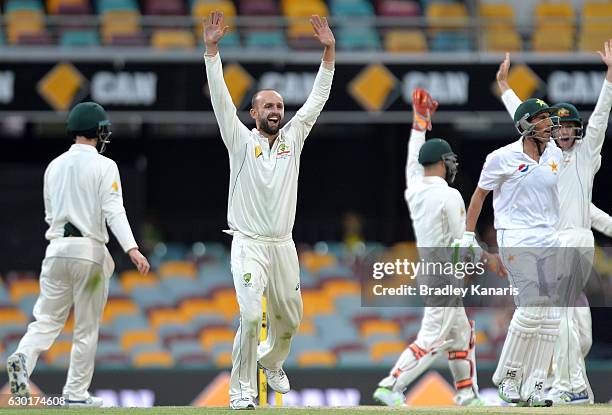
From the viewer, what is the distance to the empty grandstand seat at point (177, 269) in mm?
16844

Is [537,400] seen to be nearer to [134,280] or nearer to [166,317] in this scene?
[166,317]

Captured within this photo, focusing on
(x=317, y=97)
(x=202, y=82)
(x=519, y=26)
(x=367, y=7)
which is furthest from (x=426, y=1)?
(x=317, y=97)

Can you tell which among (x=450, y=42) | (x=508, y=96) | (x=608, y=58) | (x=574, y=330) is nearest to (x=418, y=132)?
(x=508, y=96)

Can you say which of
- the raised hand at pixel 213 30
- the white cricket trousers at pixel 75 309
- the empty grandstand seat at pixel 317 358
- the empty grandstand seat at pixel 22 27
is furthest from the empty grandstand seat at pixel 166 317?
the raised hand at pixel 213 30

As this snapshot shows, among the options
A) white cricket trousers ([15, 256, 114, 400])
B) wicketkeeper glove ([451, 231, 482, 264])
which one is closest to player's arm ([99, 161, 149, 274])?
white cricket trousers ([15, 256, 114, 400])

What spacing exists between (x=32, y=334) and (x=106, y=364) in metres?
5.69

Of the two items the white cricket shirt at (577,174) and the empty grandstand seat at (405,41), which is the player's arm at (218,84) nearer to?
the white cricket shirt at (577,174)

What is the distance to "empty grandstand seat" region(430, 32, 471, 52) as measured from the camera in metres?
16.5

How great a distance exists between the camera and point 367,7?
766 inches

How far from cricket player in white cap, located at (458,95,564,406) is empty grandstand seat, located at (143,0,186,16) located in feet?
34.3

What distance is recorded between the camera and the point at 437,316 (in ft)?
36.4

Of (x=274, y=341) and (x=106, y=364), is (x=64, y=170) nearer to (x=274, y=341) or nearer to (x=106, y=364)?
(x=274, y=341)

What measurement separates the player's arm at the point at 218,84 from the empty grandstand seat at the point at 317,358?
6986mm

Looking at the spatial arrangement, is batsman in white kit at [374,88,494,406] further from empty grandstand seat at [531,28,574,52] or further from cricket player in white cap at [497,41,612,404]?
empty grandstand seat at [531,28,574,52]
